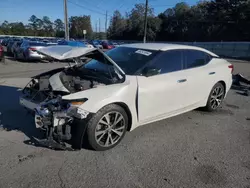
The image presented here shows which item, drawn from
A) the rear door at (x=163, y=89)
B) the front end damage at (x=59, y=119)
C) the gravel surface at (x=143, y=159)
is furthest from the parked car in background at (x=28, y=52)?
the front end damage at (x=59, y=119)

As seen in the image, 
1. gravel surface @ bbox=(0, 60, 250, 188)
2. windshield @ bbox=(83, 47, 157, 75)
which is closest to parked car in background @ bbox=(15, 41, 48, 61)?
windshield @ bbox=(83, 47, 157, 75)

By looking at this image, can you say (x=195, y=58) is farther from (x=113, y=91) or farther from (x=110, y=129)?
(x=110, y=129)

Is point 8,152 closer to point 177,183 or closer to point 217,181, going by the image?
point 177,183

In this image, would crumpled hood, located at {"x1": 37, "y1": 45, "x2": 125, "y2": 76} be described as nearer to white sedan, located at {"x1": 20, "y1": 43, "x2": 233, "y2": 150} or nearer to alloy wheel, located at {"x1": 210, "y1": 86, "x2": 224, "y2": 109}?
white sedan, located at {"x1": 20, "y1": 43, "x2": 233, "y2": 150}

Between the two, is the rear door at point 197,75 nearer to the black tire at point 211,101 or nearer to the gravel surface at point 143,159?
the black tire at point 211,101

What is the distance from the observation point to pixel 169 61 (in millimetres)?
4355

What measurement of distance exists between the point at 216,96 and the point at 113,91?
305 cm

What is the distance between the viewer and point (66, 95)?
129 inches

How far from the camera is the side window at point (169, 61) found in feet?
13.7

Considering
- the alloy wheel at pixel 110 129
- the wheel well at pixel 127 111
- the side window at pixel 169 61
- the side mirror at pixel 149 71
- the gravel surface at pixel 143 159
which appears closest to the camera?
the gravel surface at pixel 143 159

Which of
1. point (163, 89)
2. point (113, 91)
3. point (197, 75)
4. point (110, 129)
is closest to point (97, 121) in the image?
point (110, 129)

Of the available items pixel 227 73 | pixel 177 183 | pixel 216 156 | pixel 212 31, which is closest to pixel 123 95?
pixel 177 183

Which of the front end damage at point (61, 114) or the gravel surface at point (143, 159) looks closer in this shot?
the gravel surface at point (143, 159)

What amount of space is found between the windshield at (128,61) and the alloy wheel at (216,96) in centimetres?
200
